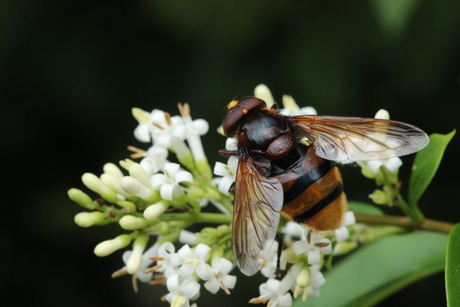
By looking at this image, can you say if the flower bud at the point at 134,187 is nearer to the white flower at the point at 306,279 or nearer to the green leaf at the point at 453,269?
the white flower at the point at 306,279

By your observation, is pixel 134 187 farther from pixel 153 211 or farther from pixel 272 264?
pixel 272 264

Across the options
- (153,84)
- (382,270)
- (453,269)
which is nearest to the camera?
(453,269)

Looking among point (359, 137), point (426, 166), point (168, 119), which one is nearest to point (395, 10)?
point (426, 166)

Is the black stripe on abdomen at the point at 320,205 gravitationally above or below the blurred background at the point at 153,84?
below

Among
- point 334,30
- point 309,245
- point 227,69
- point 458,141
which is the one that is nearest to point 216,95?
point 227,69

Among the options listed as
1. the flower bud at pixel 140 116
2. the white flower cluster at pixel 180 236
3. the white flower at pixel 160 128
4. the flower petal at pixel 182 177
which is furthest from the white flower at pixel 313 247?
the flower bud at pixel 140 116

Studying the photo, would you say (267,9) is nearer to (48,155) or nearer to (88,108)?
(88,108)
